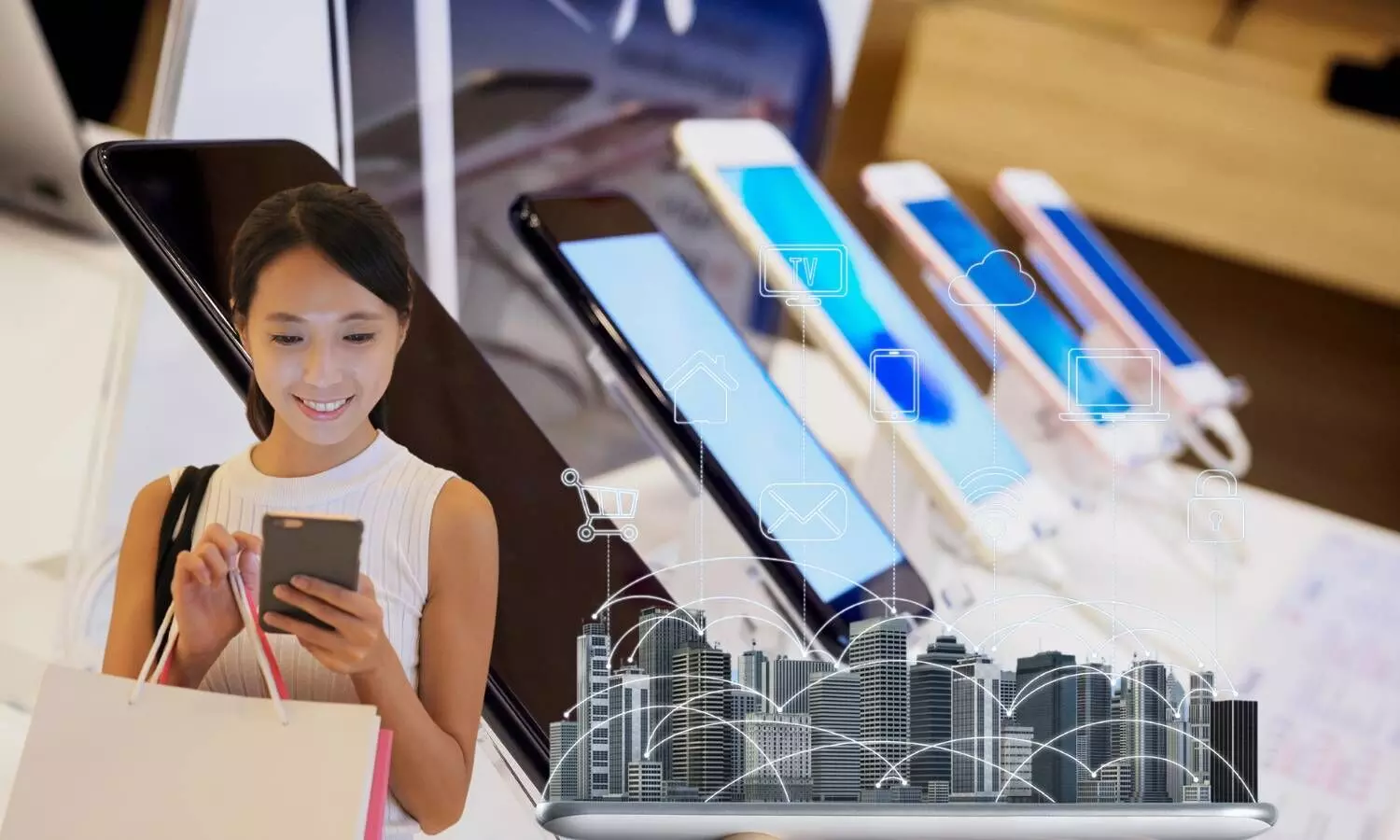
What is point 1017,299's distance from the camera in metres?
0.78

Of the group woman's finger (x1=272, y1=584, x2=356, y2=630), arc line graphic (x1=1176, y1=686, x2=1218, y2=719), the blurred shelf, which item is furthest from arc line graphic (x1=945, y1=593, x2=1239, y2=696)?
the blurred shelf

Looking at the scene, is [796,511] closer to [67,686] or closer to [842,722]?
[842,722]

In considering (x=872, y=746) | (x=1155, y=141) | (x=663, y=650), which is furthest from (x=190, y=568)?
(x=1155, y=141)

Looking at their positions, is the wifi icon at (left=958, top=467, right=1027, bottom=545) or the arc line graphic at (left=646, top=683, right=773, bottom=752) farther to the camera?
the wifi icon at (left=958, top=467, right=1027, bottom=545)

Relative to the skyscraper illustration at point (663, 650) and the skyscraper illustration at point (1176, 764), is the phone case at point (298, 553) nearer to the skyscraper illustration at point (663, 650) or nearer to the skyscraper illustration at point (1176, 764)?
the skyscraper illustration at point (663, 650)

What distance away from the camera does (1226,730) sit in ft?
2.03

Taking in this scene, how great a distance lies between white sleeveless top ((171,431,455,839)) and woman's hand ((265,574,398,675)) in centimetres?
1

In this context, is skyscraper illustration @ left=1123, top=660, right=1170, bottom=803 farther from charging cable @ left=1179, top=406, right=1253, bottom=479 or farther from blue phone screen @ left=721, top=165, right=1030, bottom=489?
charging cable @ left=1179, top=406, right=1253, bottom=479

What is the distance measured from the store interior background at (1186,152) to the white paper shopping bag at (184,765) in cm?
21

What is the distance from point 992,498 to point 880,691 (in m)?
0.15

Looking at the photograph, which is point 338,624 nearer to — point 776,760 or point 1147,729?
point 776,760

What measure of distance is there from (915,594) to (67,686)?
40cm

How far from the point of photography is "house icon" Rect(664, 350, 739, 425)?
0.60 m

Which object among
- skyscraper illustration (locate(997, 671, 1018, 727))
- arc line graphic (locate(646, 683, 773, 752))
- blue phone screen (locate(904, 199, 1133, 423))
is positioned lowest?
arc line graphic (locate(646, 683, 773, 752))
